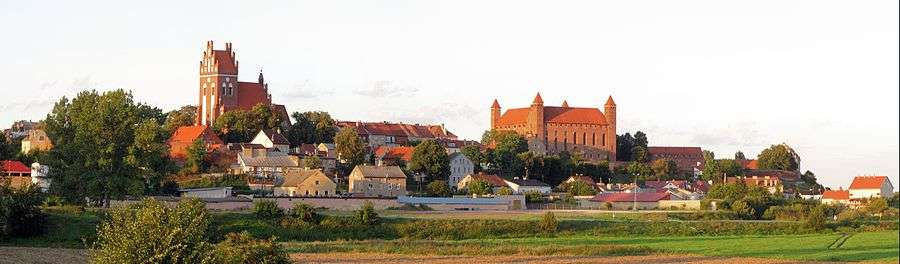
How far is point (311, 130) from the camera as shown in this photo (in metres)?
125

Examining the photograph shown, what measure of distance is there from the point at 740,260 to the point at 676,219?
3035 cm

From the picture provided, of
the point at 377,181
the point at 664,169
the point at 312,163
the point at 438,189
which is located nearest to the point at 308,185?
the point at 377,181

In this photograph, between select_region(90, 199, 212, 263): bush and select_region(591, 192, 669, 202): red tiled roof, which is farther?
select_region(591, 192, 669, 202): red tiled roof

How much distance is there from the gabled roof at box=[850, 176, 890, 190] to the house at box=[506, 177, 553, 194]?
32.6m

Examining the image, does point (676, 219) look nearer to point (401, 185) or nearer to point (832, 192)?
point (401, 185)

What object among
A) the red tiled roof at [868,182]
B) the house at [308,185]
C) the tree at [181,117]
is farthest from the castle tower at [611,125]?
the house at [308,185]

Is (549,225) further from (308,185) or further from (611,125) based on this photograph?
(611,125)

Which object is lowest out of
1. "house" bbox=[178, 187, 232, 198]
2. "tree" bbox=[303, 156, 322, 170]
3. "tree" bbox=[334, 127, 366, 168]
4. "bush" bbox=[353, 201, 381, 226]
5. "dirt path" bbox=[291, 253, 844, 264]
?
"dirt path" bbox=[291, 253, 844, 264]

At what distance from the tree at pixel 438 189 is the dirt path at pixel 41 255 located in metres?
49.8

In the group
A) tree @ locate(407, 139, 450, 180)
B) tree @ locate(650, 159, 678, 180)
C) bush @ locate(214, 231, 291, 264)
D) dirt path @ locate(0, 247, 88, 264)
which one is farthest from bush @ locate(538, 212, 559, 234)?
tree @ locate(650, 159, 678, 180)

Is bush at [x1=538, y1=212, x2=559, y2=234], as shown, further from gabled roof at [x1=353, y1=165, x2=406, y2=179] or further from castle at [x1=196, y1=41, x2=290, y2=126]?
castle at [x1=196, y1=41, x2=290, y2=126]

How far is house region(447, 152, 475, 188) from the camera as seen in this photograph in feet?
370

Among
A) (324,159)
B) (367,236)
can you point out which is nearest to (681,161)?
(324,159)

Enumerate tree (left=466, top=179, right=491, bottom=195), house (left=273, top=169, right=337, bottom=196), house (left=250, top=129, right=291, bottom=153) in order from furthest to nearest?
house (left=250, top=129, right=291, bottom=153) < tree (left=466, top=179, right=491, bottom=195) < house (left=273, top=169, right=337, bottom=196)
